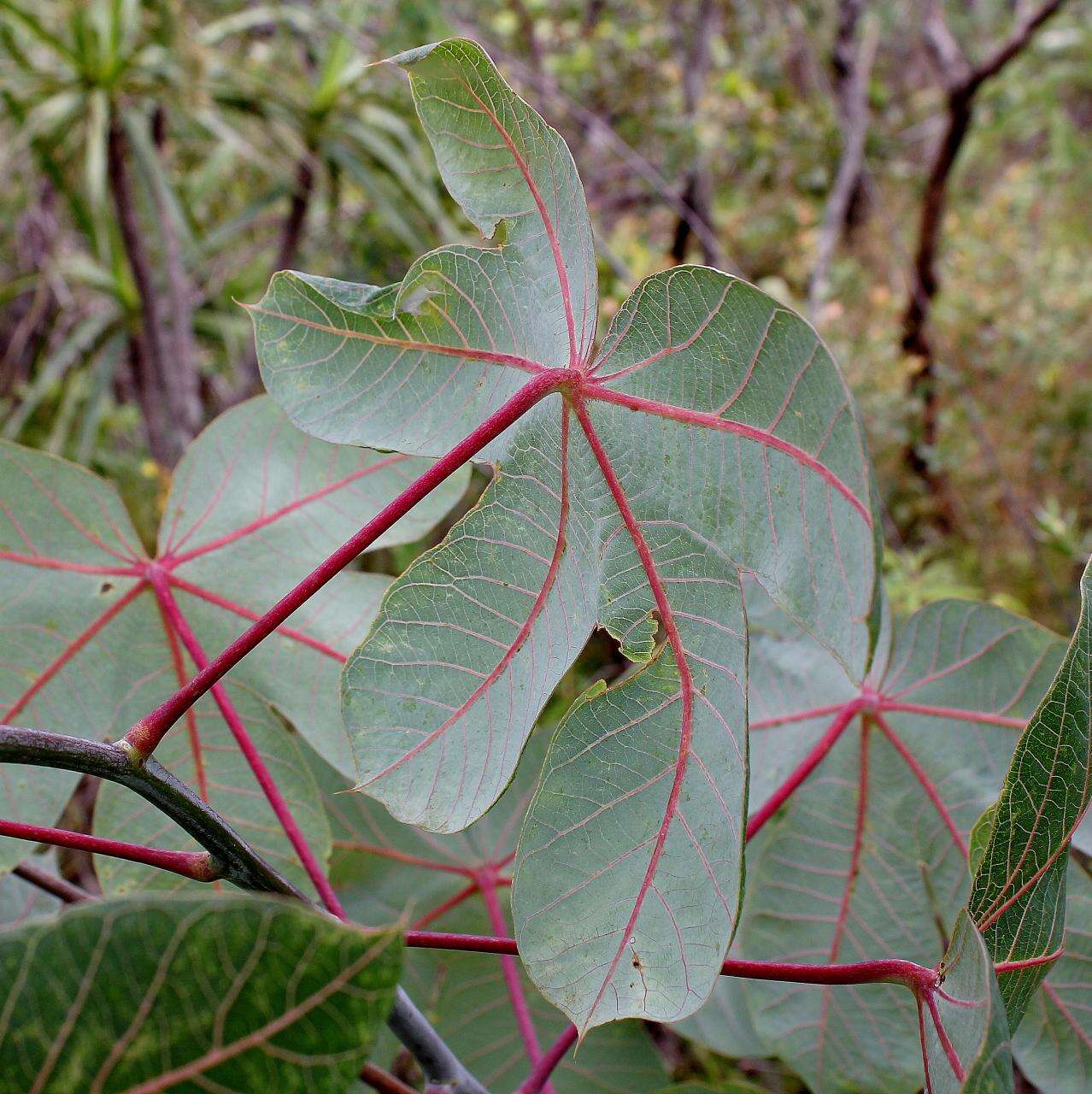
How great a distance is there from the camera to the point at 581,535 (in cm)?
32

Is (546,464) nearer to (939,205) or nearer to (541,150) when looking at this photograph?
(541,150)

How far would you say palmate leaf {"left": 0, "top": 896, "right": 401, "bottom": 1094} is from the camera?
0.55 ft

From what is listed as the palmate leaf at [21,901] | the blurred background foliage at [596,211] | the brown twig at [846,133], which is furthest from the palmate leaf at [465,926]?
the brown twig at [846,133]

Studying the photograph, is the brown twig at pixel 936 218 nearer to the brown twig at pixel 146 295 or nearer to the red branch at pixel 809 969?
the brown twig at pixel 146 295

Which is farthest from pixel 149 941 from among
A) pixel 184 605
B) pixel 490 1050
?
pixel 490 1050

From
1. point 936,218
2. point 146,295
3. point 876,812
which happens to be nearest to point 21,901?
point 876,812

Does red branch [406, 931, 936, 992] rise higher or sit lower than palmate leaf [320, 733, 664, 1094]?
higher

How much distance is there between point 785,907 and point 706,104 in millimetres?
2887

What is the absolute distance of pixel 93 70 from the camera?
184 cm

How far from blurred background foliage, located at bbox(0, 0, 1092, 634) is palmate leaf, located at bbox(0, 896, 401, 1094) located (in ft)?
2.67

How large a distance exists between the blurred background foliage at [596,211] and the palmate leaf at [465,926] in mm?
598

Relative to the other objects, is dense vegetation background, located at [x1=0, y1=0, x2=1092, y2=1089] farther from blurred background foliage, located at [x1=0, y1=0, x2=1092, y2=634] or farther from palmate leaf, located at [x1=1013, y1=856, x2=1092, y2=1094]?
palmate leaf, located at [x1=1013, y1=856, x2=1092, y2=1094]

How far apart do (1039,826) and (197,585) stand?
0.36 m

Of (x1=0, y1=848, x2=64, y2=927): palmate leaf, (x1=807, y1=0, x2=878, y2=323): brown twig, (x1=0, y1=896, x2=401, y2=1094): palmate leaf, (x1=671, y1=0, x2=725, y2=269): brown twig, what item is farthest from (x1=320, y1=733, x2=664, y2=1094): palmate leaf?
(x1=807, y1=0, x2=878, y2=323): brown twig
